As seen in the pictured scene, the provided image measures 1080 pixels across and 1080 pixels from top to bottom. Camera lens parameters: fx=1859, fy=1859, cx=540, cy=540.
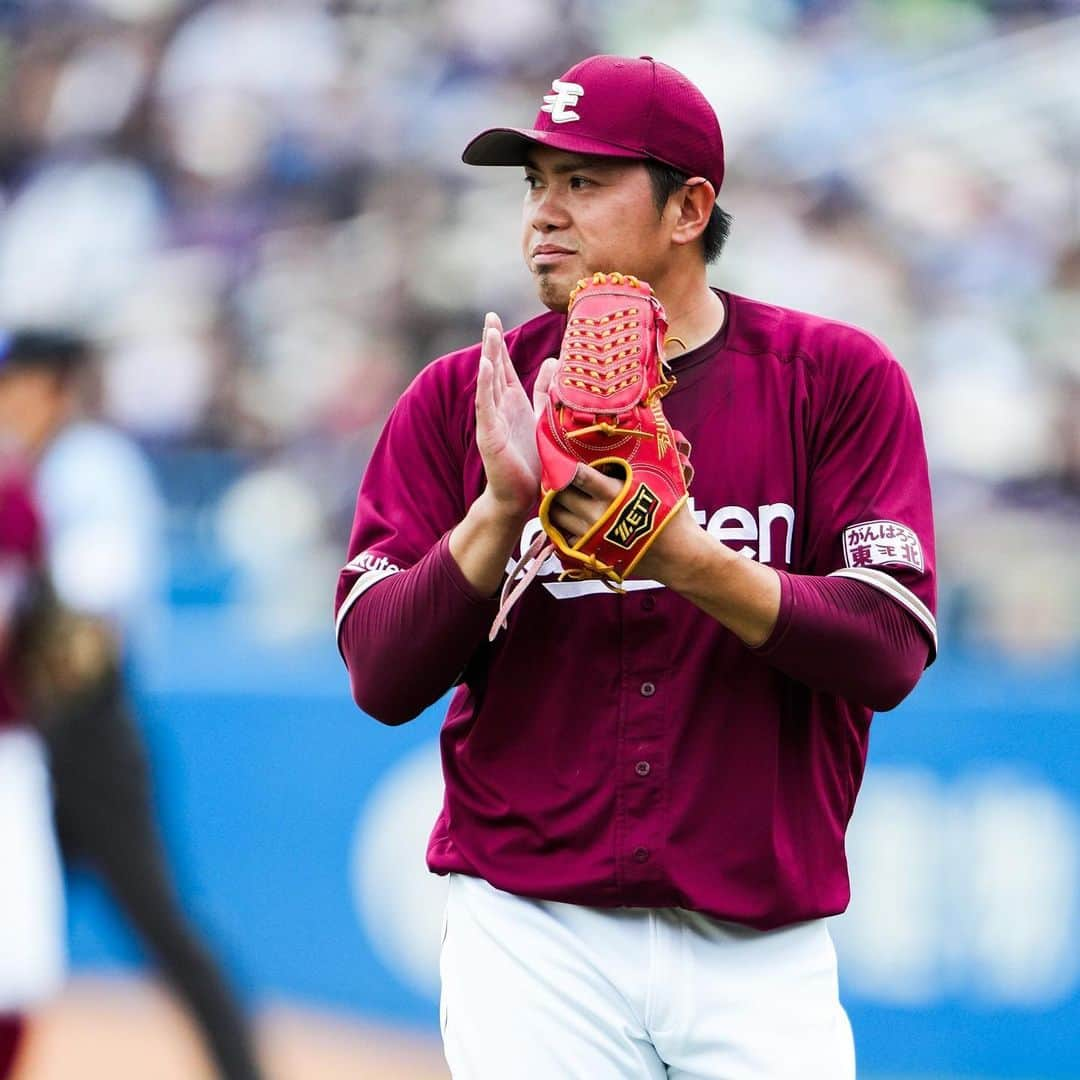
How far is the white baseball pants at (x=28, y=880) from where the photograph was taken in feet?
16.0

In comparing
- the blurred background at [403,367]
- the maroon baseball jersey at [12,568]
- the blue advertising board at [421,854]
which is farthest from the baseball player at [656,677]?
the maroon baseball jersey at [12,568]

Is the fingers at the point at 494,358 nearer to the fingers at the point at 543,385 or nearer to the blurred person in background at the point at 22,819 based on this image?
the fingers at the point at 543,385

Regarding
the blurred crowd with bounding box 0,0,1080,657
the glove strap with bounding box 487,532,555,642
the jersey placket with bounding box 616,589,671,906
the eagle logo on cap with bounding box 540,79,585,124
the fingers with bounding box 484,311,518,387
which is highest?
the blurred crowd with bounding box 0,0,1080,657

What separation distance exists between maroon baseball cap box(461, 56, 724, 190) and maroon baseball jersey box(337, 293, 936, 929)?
0.81ft

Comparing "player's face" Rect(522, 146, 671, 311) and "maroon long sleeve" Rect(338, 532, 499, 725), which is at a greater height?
"player's face" Rect(522, 146, 671, 311)

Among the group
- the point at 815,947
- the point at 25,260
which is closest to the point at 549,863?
the point at 815,947

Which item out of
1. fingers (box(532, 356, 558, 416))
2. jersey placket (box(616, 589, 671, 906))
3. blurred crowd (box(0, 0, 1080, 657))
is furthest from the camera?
blurred crowd (box(0, 0, 1080, 657))

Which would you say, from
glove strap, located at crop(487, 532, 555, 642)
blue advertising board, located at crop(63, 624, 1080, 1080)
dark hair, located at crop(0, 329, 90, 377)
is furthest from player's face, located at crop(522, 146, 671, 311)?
dark hair, located at crop(0, 329, 90, 377)

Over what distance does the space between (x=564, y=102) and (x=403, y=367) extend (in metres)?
3.24

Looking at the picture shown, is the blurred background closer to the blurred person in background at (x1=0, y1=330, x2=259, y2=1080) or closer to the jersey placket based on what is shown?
the blurred person in background at (x1=0, y1=330, x2=259, y2=1080)

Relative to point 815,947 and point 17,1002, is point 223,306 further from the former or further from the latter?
point 815,947

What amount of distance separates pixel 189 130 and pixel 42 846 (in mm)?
2244

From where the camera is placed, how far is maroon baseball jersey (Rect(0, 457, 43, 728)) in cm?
492

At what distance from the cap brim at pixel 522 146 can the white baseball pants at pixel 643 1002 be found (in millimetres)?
911
